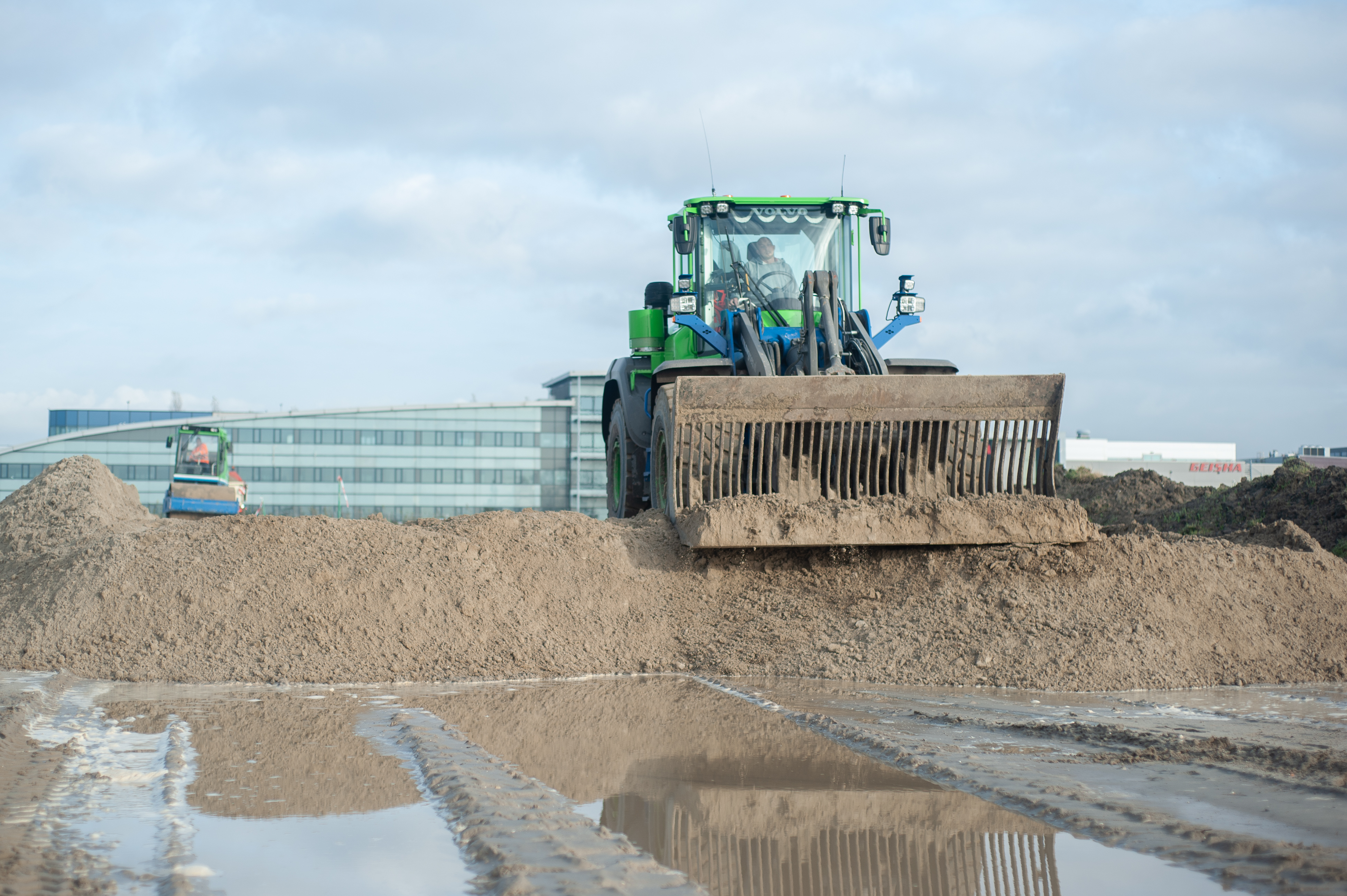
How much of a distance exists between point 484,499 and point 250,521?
34.0m

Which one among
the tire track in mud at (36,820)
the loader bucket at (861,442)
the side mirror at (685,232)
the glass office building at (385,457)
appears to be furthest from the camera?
the glass office building at (385,457)

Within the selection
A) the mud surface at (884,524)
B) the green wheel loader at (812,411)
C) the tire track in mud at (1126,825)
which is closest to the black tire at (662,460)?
the green wheel loader at (812,411)

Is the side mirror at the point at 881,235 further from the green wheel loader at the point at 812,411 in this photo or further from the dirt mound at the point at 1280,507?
the dirt mound at the point at 1280,507

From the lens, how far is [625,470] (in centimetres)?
956

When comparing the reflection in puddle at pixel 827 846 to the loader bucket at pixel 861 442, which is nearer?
the reflection in puddle at pixel 827 846

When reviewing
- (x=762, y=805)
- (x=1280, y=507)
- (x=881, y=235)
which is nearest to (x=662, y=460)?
(x=881, y=235)

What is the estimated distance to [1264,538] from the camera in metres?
8.68

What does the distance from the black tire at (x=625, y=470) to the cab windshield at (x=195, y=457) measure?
15.0 metres

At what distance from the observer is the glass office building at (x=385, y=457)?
39.1 m

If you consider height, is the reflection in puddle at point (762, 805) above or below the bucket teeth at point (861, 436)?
below

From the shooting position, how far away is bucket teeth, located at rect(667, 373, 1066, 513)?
7156mm

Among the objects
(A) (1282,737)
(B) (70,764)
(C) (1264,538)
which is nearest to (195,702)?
(B) (70,764)

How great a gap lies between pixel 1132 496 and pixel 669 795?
489 inches

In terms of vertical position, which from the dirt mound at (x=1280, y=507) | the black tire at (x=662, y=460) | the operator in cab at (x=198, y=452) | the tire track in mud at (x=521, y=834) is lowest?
the tire track in mud at (x=521, y=834)
